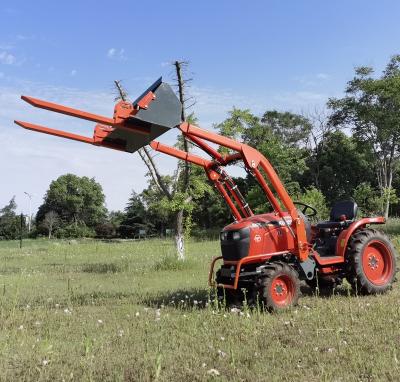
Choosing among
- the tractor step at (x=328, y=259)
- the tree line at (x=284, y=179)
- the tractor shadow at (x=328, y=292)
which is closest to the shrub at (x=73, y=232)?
the tree line at (x=284, y=179)

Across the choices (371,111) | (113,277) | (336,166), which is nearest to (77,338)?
(113,277)

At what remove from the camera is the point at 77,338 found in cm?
596

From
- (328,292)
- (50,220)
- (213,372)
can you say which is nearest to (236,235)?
(328,292)

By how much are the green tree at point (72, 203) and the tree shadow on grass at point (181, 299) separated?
65953 mm

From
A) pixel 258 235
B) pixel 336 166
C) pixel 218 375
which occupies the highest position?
pixel 336 166

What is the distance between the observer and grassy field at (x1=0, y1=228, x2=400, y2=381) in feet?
14.5

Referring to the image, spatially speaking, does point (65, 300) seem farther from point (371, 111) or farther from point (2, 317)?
point (371, 111)

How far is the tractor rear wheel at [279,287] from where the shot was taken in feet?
22.9

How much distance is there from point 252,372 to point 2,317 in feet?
14.2

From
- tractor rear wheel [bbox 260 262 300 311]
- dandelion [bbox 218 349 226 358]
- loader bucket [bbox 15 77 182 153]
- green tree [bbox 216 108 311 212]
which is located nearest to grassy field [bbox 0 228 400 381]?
dandelion [bbox 218 349 226 358]

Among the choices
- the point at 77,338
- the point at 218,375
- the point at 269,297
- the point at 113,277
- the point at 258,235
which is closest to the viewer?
the point at 218,375

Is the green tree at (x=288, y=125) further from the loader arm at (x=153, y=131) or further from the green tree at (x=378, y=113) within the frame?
the loader arm at (x=153, y=131)

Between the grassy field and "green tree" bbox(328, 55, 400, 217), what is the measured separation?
2086 centimetres

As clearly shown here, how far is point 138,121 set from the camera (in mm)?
6453
